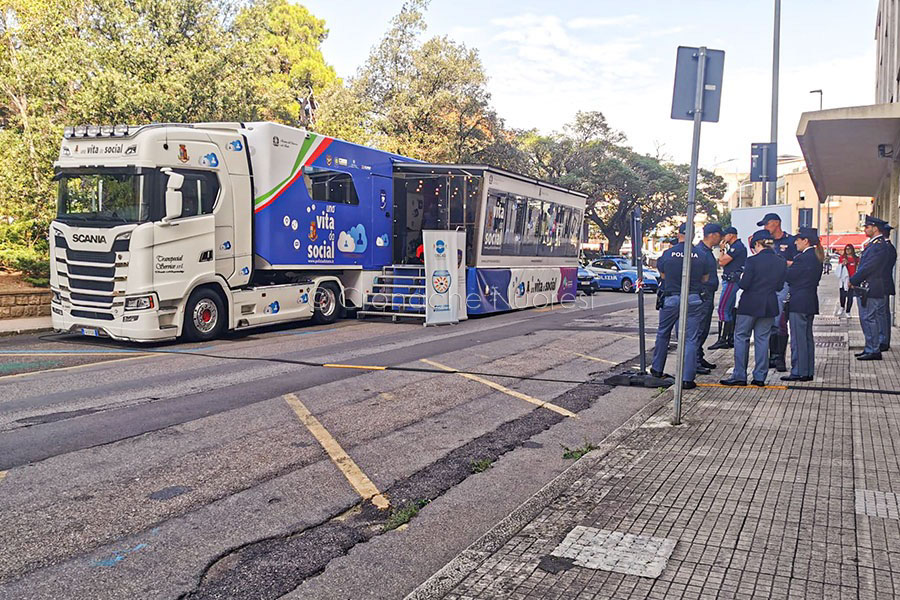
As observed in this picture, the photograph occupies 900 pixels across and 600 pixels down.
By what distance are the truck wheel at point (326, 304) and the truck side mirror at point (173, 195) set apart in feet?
13.8

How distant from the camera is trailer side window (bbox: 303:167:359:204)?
14734 millimetres

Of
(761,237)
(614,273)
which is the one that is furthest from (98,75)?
(614,273)

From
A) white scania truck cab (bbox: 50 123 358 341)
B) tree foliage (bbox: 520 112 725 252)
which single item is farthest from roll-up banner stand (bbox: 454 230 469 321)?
tree foliage (bbox: 520 112 725 252)

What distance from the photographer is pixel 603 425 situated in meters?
7.27

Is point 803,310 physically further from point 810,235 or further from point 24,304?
point 24,304

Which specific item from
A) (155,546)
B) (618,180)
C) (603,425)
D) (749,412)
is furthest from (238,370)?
(618,180)

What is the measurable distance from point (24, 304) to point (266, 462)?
1216 centimetres

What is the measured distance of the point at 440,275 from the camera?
1579 cm

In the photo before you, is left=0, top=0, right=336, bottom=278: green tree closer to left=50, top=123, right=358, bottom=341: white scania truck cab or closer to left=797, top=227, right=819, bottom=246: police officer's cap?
left=50, top=123, right=358, bottom=341: white scania truck cab

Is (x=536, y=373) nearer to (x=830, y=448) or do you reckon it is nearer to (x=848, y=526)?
(x=830, y=448)

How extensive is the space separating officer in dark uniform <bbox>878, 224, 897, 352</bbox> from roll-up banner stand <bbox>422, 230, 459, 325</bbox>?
8119 mm

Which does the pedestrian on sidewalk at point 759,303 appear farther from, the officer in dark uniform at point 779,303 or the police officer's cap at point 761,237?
the officer in dark uniform at point 779,303

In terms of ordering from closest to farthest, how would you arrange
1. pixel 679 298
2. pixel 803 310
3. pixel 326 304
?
pixel 679 298 < pixel 803 310 < pixel 326 304

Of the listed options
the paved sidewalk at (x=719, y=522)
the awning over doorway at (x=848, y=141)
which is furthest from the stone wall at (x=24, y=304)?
the awning over doorway at (x=848, y=141)
